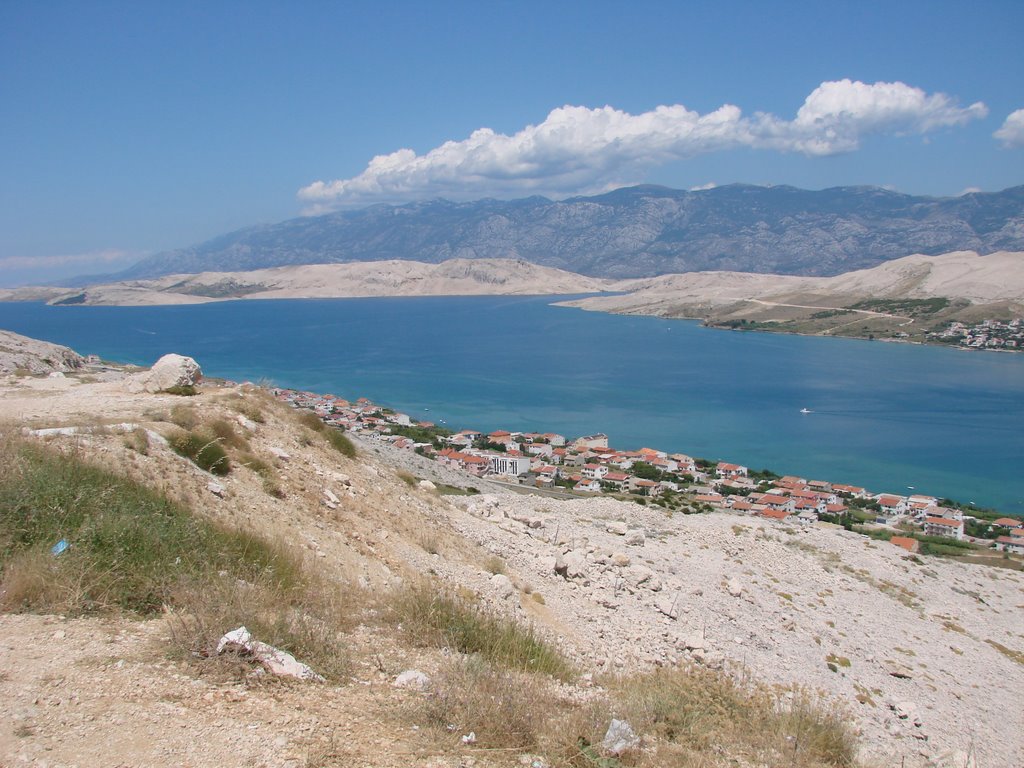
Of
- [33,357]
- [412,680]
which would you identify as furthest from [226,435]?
[33,357]

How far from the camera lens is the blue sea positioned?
147 feet

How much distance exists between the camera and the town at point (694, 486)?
29125mm

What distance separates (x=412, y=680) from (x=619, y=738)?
148cm

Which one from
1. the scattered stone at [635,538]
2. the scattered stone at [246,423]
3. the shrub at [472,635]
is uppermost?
the scattered stone at [246,423]

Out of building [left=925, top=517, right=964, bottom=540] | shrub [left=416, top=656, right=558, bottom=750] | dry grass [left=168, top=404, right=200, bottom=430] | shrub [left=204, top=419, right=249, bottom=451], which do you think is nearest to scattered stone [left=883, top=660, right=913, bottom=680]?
shrub [left=416, top=656, right=558, bottom=750]

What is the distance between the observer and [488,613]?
6438 millimetres

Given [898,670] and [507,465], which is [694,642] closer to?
[898,670]

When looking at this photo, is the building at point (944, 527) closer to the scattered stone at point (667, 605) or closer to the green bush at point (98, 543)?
the scattered stone at point (667, 605)

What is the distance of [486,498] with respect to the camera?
15.4m

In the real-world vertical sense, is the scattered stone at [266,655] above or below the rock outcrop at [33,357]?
above

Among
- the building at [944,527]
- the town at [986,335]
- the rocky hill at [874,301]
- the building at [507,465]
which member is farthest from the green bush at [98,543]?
the rocky hill at [874,301]

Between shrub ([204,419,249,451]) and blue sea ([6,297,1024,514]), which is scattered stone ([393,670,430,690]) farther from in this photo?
blue sea ([6,297,1024,514])

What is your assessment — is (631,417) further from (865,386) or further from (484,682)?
(484,682)

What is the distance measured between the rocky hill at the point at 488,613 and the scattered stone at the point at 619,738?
50mm
